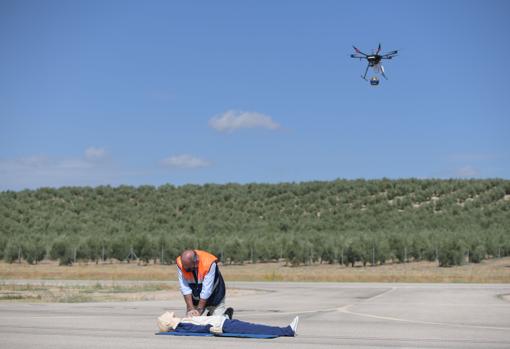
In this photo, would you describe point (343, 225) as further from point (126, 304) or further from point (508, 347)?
point (508, 347)

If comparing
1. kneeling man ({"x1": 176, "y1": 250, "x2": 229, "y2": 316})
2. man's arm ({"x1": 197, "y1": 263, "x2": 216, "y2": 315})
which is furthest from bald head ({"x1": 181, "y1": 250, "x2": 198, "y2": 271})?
man's arm ({"x1": 197, "y1": 263, "x2": 216, "y2": 315})

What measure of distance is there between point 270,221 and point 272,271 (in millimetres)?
27018

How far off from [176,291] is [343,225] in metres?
47.7

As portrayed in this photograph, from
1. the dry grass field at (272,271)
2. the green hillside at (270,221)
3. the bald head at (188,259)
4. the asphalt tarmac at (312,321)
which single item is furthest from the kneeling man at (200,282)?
the green hillside at (270,221)

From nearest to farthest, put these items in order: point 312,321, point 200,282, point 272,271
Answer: point 200,282 → point 312,321 → point 272,271

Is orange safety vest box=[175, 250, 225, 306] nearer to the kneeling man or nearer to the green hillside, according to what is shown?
the kneeling man

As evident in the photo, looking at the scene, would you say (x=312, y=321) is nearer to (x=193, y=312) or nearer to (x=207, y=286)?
(x=193, y=312)

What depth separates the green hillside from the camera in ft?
177

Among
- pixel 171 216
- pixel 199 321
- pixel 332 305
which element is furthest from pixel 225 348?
pixel 171 216

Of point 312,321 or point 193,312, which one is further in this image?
point 312,321

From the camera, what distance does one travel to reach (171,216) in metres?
84.2

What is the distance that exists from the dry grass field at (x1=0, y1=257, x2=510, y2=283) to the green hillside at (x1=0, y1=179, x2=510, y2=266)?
125 cm

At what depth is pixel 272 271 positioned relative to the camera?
51.5 m

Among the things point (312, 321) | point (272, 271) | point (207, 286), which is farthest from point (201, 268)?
point (272, 271)
